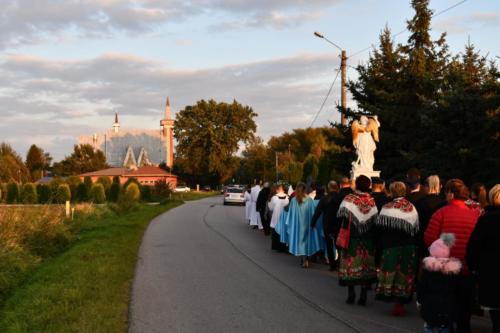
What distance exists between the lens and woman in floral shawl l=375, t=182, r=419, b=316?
25.2 ft

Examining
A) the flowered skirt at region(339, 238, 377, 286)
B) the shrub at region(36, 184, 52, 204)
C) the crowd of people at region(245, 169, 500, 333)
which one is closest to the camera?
the crowd of people at region(245, 169, 500, 333)

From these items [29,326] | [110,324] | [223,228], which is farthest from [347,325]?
[223,228]

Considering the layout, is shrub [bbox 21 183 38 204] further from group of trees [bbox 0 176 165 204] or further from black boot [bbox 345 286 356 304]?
black boot [bbox 345 286 356 304]

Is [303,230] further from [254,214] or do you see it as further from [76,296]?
[254,214]

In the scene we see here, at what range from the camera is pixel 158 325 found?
722cm

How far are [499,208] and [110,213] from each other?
28.7m

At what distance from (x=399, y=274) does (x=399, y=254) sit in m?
0.26

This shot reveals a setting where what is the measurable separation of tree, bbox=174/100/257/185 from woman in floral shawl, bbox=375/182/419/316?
279 feet

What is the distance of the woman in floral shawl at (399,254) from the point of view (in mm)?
7695

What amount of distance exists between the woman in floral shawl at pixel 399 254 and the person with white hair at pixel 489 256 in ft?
5.46

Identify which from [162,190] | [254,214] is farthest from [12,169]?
[254,214]

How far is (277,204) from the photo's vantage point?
54.8 ft

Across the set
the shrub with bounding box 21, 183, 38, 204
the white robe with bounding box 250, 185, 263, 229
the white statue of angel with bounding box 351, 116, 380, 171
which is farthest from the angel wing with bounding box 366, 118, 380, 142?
the shrub with bounding box 21, 183, 38, 204

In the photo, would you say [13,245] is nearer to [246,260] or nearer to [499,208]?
[246,260]
